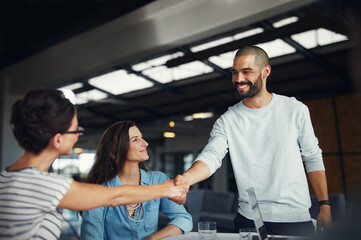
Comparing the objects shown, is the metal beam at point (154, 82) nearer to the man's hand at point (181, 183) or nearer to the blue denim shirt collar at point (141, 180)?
the blue denim shirt collar at point (141, 180)

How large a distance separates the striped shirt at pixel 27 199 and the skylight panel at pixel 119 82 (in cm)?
811

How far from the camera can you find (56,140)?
1.42 meters

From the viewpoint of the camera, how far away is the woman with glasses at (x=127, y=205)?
6.95 ft

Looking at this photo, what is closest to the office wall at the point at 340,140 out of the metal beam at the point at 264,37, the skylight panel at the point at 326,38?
the skylight panel at the point at 326,38

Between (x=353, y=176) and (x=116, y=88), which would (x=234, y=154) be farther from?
(x=116, y=88)

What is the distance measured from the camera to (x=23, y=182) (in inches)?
51.4

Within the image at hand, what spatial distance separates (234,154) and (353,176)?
6271 millimetres

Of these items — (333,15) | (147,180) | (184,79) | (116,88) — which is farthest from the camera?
(116,88)

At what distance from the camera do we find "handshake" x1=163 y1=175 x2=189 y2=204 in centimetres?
180

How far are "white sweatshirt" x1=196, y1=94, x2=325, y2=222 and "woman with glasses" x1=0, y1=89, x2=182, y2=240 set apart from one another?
0.87 metres

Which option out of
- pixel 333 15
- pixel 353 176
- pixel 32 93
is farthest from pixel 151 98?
pixel 32 93

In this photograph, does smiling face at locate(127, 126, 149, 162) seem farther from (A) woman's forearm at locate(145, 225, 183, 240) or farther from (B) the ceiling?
(A) woman's forearm at locate(145, 225, 183, 240)

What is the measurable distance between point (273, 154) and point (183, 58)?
3432mm

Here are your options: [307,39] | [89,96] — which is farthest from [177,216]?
[89,96]
